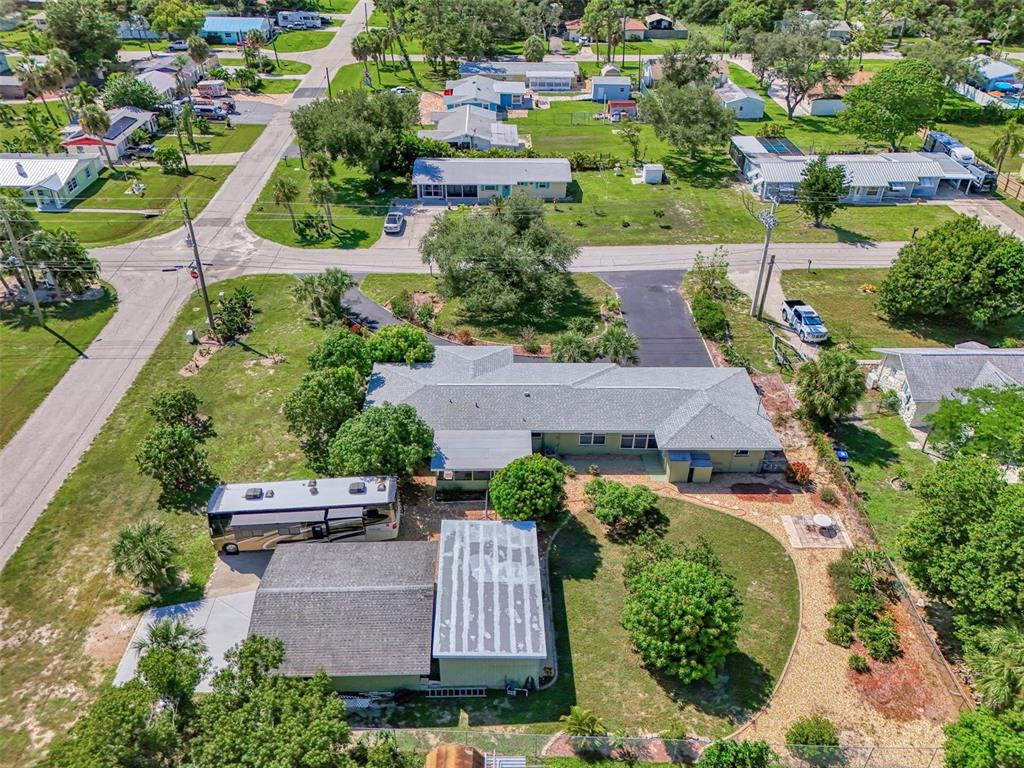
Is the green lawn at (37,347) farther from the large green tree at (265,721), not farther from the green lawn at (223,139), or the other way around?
the green lawn at (223,139)

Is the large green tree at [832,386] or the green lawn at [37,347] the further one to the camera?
the green lawn at [37,347]

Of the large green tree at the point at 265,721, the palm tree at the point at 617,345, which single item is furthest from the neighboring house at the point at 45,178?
the large green tree at the point at 265,721

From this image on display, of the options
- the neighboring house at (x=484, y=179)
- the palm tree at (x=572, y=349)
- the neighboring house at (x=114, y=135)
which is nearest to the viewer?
the palm tree at (x=572, y=349)

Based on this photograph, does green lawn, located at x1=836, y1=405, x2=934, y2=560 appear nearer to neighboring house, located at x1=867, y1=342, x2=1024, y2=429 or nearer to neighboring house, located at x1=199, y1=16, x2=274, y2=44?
neighboring house, located at x1=867, y1=342, x2=1024, y2=429

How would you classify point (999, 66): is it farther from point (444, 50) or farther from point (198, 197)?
point (198, 197)

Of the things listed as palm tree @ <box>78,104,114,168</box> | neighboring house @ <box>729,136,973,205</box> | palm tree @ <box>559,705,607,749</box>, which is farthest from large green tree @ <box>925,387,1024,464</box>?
palm tree @ <box>78,104,114,168</box>

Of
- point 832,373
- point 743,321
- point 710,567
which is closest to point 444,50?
point 743,321
